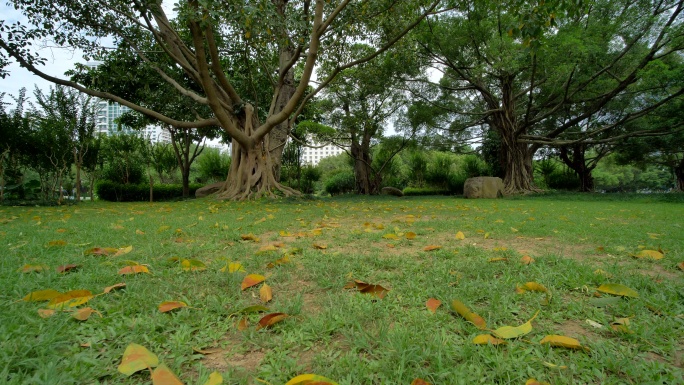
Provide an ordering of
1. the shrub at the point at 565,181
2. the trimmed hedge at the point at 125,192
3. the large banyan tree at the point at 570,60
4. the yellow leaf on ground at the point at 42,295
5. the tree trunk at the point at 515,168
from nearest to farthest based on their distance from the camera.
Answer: the yellow leaf on ground at the point at 42,295, the large banyan tree at the point at 570,60, the tree trunk at the point at 515,168, the trimmed hedge at the point at 125,192, the shrub at the point at 565,181

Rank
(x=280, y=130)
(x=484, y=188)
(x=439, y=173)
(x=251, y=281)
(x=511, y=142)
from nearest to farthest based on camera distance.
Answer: (x=251, y=281), (x=280, y=130), (x=484, y=188), (x=511, y=142), (x=439, y=173)

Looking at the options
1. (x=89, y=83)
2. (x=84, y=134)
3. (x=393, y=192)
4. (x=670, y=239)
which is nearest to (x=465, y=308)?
(x=670, y=239)

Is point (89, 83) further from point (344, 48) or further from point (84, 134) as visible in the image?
point (344, 48)

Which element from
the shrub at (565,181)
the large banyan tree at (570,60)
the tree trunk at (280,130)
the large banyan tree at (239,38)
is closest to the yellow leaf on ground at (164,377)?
the large banyan tree at (239,38)

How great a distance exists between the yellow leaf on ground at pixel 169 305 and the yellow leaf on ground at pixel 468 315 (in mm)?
949

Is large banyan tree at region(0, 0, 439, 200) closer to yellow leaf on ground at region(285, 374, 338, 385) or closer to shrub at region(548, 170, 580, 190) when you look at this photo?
yellow leaf on ground at region(285, 374, 338, 385)

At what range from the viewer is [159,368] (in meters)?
0.78

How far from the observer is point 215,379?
2.52ft

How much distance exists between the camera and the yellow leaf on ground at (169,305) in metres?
1.14

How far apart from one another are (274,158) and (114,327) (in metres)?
9.32

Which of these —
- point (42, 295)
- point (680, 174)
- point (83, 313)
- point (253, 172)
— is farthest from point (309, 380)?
point (680, 174)

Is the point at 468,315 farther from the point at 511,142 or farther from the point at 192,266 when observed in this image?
the point at 511,142

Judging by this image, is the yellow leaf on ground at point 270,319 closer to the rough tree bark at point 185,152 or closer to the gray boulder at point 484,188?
the gray boulder at point 484,188

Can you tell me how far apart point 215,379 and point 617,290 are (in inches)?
58.4
